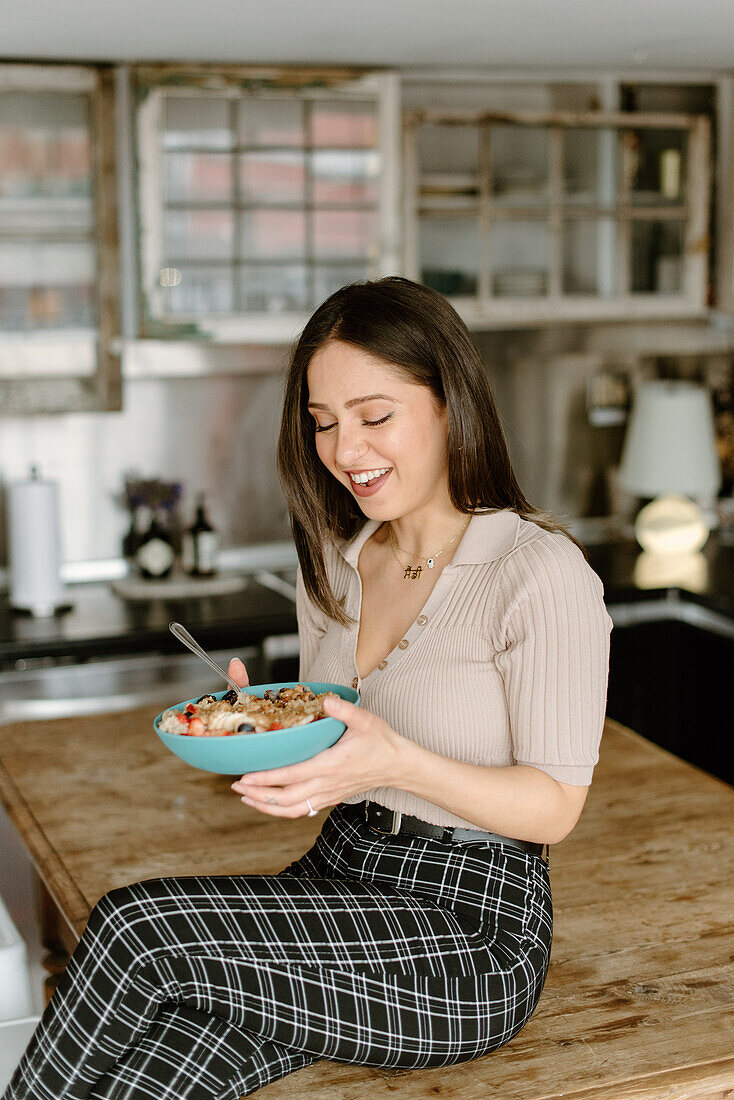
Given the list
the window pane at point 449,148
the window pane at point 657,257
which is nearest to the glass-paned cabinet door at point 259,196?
the window pane at point 449,148

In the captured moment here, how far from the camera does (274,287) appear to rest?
353cm

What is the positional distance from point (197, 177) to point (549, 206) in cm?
111

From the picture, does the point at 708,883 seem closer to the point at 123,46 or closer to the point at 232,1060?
the point at 232,1060

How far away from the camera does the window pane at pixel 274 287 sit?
350 centimetres

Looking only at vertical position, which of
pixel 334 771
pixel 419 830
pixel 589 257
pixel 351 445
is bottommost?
pixel 419 830

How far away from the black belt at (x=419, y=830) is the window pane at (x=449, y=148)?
2.56 metres

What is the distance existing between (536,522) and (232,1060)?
83cm

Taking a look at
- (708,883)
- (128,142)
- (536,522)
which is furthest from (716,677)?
(128,142)

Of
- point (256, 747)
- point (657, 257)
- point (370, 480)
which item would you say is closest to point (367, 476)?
point (370, 480)

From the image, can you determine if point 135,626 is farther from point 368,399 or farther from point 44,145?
point 368,399

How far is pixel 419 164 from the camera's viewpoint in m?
3.84

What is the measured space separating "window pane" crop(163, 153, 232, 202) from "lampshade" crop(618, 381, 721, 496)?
1624 millimetres

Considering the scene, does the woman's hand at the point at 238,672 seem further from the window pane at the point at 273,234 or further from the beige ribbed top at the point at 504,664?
the window pane at the point at 273,234

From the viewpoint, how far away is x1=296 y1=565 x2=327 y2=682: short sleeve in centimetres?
206
